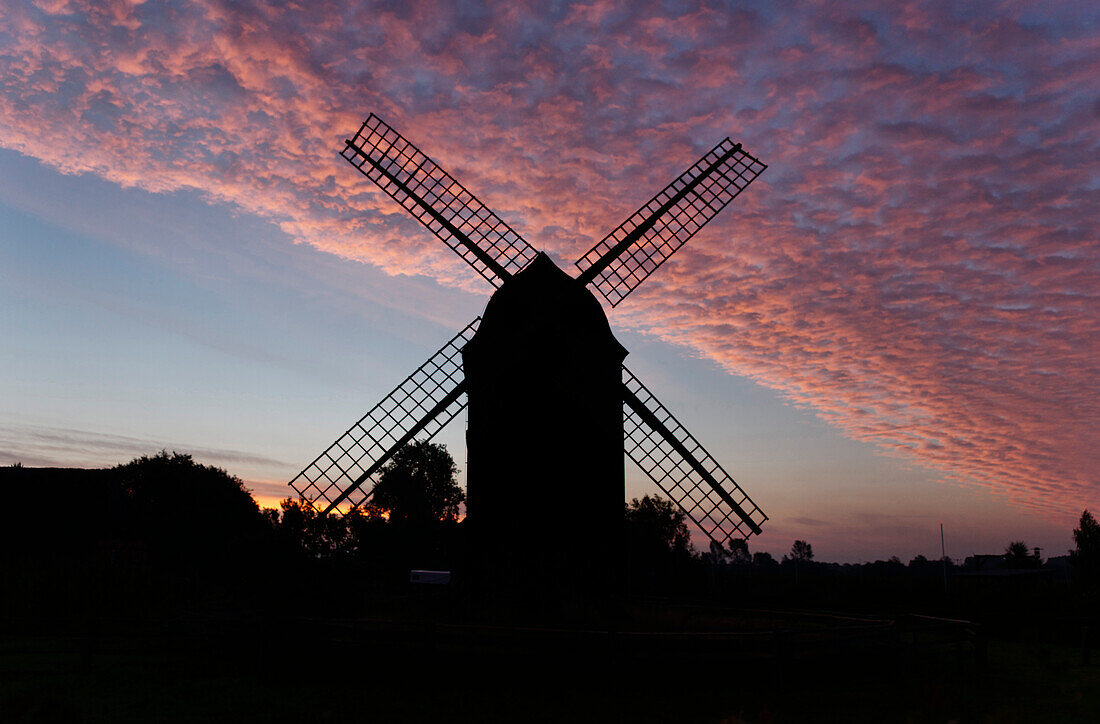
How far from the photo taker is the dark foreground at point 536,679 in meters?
12.4

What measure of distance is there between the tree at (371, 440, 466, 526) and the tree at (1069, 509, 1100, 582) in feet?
167

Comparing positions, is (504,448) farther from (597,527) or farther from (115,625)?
(115,625)

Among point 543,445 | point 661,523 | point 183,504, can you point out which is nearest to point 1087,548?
point 661,523

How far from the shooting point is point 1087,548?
212 ft

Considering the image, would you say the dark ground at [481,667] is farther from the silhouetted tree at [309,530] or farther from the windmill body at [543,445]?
the windmill body at [543,445]

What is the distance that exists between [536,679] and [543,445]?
5.17 metres

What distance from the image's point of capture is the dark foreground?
1241cm

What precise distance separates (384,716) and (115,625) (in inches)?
703

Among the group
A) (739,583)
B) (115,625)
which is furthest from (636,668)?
(739,583)

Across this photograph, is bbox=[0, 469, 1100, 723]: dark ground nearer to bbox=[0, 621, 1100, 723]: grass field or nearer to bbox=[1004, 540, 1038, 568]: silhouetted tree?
bbox=[0, 621, 1100, 723]: grass field

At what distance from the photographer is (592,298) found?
1933 cm

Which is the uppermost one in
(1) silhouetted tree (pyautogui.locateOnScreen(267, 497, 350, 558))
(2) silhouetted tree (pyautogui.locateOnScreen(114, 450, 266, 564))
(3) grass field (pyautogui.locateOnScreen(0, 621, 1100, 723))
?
(2) silhouetted tree (pyautogui.locateOnScreen(114, 450, 266, 564))

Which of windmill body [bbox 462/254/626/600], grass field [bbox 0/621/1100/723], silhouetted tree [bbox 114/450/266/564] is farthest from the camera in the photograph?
silhouetted tree [bbox 114/450/266/564]

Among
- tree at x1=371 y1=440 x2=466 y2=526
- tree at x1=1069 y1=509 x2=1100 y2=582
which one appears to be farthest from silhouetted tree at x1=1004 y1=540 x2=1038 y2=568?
tree at x1=371 y1=440 x2=466 y2=526
